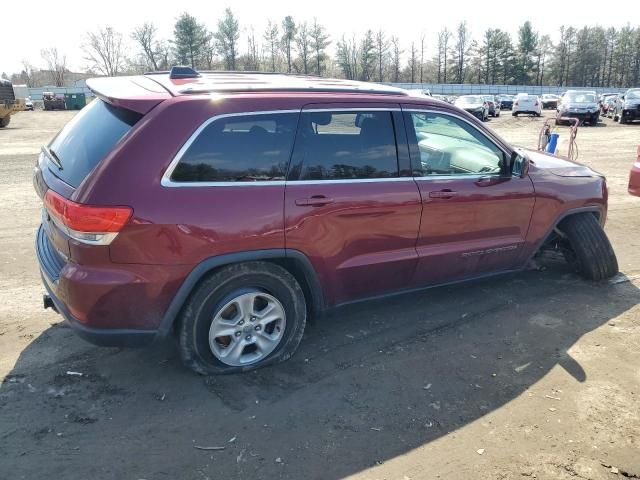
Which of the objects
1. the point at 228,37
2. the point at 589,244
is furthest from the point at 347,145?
the point at 228,37

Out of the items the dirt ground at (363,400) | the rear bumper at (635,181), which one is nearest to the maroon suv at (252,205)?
the dirt ground at (363,400)

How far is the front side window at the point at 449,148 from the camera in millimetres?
3939

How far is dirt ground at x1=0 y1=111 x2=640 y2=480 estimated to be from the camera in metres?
2.70

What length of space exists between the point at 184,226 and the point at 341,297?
1.32 m

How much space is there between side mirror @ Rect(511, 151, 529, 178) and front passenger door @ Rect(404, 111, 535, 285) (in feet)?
0.19

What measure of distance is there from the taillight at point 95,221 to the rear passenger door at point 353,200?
1.01 meters

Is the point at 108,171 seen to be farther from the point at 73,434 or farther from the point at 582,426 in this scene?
the point at 582,426

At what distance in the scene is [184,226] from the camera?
3006 millimetres

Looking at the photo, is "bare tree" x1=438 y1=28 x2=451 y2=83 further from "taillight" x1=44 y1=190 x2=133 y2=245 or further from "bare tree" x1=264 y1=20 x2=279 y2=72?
"taillight" x1=44 y1=190 x2=133 y2=245

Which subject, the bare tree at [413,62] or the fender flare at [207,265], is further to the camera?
the bare tree at [413,62]

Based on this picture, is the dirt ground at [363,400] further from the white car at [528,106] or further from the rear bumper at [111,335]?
the white car at [528,106]

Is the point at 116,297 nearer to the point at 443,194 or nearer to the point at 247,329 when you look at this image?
the point at 247,329

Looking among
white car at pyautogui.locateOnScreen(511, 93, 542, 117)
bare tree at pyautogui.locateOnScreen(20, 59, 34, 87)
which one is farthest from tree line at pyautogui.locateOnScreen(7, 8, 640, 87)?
white car at pyautogui.locateOnScreen(511, 93, 542, 117)

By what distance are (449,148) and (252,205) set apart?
188 centimetres
